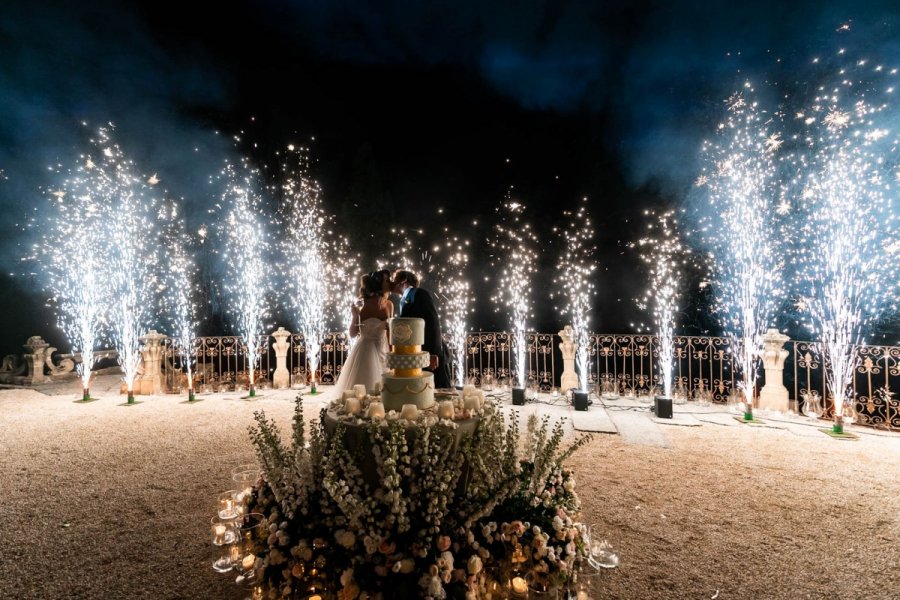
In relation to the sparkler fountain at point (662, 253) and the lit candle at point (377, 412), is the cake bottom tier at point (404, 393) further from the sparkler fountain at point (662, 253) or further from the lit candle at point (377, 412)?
the sparkler fountain at point (662, 253)

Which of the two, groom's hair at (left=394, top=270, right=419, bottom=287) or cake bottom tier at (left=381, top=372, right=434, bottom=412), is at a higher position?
groom's hair at (left=394, top=270, right=419, bottom=287)

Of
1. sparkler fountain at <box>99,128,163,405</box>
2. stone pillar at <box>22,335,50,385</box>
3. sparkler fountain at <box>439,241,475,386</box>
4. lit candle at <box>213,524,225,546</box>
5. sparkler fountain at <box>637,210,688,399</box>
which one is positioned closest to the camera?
lit candle at <box>213,524,225,546</box>

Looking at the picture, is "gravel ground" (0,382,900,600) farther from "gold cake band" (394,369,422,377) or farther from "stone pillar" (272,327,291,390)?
"stone pillar" (272,327,291,390)

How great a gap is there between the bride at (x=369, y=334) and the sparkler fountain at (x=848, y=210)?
319 inches

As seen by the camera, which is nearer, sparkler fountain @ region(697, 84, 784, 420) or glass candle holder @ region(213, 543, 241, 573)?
glass candle holder @ region(213, 543, 241, 573)

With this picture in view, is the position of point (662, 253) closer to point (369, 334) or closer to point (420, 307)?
point (420, 307)

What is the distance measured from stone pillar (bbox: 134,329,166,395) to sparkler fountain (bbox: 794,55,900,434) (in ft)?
51.0

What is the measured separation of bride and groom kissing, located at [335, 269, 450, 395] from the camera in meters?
5.84

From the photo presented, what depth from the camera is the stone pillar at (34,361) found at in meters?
12.2

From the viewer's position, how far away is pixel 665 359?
9.66m

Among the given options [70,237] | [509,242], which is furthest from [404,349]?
[509,242]

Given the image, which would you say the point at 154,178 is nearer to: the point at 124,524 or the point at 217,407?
the point at 217,407

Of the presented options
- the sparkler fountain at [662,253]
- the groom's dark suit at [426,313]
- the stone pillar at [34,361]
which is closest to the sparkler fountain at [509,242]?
the sparkler fountain at [662,253]

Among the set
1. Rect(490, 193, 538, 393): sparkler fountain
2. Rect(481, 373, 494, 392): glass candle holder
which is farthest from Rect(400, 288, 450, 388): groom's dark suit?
Rect(490, 193, 538, 393): sparkler fountain
